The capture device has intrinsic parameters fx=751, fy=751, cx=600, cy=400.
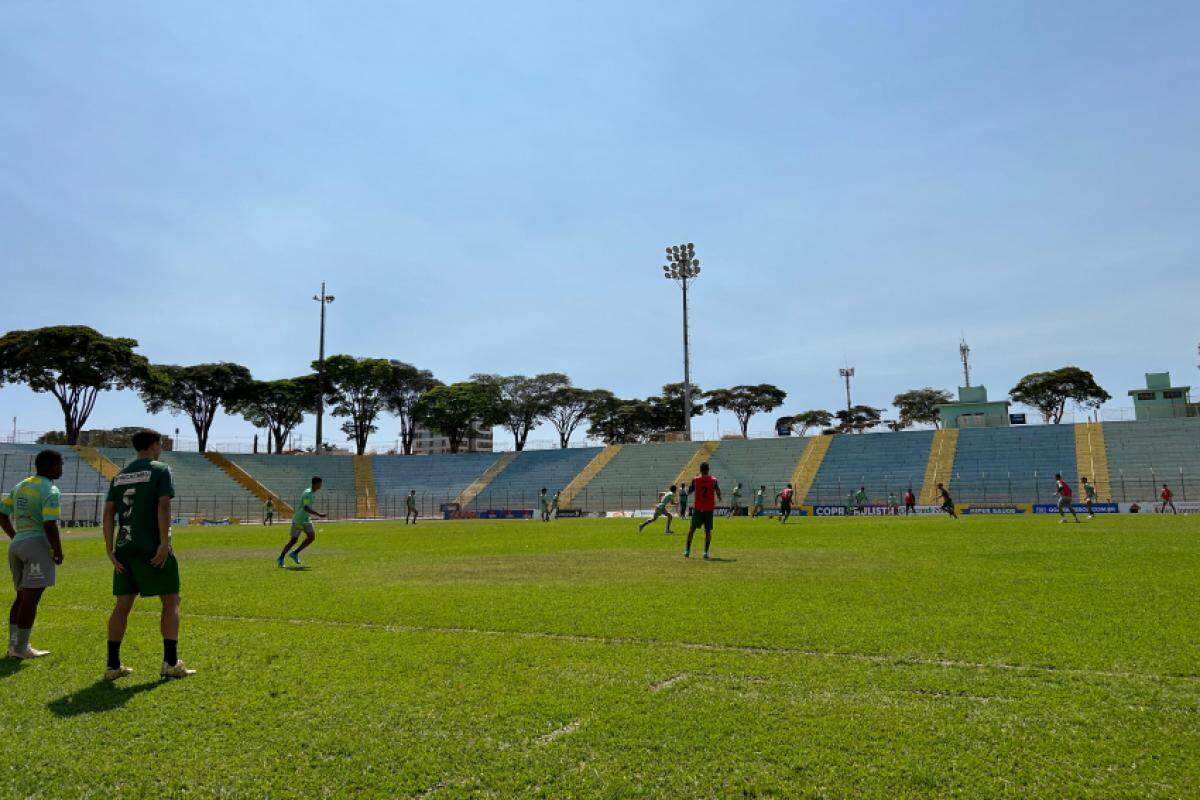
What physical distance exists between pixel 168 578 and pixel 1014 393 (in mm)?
99038

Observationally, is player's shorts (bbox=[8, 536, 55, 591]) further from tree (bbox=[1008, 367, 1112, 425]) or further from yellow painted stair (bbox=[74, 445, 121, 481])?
tree (bbox=[1008, 367, 1112, 425])

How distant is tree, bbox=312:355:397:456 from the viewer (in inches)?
3195

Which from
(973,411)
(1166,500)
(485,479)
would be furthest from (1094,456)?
(485,479)

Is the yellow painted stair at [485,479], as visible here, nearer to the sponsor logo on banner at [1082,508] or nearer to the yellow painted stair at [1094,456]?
the sponsor logo on banner at [1082,508]

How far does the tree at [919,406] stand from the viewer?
3962 inches

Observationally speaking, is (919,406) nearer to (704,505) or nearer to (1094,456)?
(1094,456)

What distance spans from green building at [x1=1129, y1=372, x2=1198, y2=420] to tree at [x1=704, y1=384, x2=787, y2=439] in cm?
4127

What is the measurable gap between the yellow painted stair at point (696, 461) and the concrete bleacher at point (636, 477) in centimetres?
36

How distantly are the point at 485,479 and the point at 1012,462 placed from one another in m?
39.8

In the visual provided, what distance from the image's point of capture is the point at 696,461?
58000mm

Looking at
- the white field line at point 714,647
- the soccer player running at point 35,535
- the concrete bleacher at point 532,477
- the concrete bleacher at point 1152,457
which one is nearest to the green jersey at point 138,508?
the soccer player running at point 35,535

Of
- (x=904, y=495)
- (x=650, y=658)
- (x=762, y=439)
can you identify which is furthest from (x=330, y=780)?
(x=762, y=439)

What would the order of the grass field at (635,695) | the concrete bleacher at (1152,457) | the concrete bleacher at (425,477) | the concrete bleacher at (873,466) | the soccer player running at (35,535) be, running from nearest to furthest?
the grass field at (635,695) < the soccer player running at (35,535) < the concrete bleacher at (1152,457) < the concrete bleacher at (873,466) < the concrete bleacher at (425,477)

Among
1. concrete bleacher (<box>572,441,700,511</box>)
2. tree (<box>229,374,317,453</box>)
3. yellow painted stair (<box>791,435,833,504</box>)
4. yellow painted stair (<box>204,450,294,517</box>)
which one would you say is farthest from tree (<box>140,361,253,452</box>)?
yellow painted stair (<box>791,435,833,504</box>)
